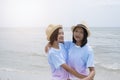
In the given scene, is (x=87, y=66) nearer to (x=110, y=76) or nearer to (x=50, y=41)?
(x=50, y=41)

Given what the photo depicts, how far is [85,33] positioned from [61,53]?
27 cm

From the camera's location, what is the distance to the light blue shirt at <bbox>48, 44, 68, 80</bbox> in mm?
2576

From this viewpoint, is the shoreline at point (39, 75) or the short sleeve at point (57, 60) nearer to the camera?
the short sleeve at point (57, 60)

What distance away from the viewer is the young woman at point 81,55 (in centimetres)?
264

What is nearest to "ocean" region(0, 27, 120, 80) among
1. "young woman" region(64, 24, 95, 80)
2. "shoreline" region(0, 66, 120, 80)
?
"shoreline" region(0, 66, 120, 80)

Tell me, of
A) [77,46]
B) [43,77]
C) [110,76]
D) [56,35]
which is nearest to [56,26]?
[56,35]

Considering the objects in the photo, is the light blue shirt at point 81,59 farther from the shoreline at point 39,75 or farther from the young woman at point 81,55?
the shoreline at point 39,75

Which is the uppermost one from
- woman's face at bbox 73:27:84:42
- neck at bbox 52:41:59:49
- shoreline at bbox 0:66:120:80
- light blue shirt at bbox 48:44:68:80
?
woman's face at bbox 73:27:84:42

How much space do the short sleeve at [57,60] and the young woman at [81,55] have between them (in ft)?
0.36

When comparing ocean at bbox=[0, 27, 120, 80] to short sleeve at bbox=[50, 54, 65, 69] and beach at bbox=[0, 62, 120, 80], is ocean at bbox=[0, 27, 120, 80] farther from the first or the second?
short sleeve at bbox=[50, 54, 65, 69]

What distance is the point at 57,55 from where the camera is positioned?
258 cm

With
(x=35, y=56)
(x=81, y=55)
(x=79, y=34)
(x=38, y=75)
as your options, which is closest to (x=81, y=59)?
(x=81, y=55)

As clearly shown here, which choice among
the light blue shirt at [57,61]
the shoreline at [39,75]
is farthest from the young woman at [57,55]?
the shoreline at [39,75]

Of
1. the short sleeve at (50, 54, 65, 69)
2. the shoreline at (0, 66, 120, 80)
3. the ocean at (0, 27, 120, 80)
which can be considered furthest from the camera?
the ocean at (0, 27, 120, 80)
